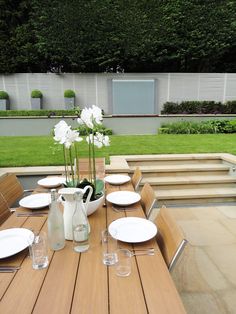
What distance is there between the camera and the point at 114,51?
1289 cm

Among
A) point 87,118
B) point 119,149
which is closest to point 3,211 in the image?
point 87,118

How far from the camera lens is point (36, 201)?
208cm

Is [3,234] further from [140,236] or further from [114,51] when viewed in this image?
[114,51]

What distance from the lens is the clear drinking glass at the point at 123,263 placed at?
1.20 metres

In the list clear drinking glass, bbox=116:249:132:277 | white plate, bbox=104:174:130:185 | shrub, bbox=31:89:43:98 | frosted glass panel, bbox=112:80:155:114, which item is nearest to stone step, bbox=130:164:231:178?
white plate, bbox=104:174:130:185

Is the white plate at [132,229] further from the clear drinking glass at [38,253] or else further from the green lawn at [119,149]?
the green lawn at [119,149]

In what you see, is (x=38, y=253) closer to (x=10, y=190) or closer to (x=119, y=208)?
(x=119, y=208)

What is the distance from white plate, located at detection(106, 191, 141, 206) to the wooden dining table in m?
0.60

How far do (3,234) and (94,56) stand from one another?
42.3ft

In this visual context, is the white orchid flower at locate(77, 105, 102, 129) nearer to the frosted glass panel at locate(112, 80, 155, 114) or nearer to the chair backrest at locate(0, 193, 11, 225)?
the chair backrest at locate(0, 193, 11, 225)

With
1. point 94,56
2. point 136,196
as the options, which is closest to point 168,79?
point 94,56

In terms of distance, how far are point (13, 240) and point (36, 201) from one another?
2.04ft

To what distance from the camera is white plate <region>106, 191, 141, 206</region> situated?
202cm

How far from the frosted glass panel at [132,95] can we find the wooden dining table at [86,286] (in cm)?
1149
